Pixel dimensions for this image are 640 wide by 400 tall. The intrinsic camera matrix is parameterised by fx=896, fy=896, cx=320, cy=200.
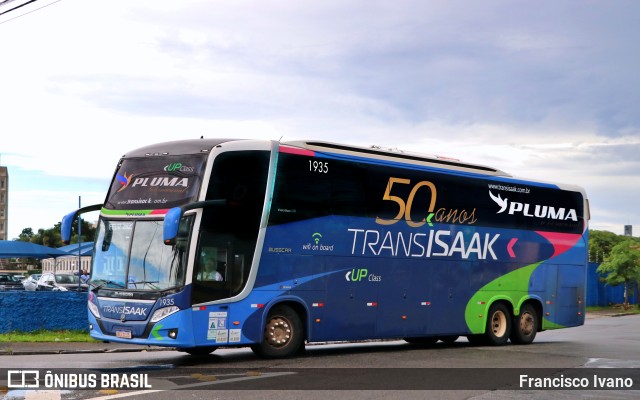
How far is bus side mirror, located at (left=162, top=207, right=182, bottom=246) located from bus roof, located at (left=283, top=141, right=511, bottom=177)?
3.59m

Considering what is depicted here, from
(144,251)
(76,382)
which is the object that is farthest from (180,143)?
(76,382)

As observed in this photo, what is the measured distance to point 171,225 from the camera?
14.5 m

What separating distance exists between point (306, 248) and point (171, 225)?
12.3ft

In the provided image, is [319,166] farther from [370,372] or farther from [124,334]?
[124,334]

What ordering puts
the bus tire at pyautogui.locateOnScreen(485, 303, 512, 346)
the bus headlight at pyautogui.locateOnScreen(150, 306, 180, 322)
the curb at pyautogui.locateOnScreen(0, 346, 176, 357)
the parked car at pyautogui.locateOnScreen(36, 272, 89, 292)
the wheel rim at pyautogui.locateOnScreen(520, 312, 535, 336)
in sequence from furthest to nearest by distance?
the parked car at pyautogui.locateOnScreen(36, 272, 89, 292) < the wheel rim at pyautogui.locateOnScreen(520, 312, 535, 336) < the bus tire at pyautogui.locateOnScreen(485, 303, 512, 346) < the curb at pyautogui.locateOnScreen(0, 346, 176, 357) < the bus headlight at pyautogui.locateOnScreen(150, 306, 180, 322)

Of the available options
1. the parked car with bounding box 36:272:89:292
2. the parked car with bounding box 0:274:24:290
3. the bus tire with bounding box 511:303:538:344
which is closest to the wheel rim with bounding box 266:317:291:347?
the bus tire with bounding box 511:303:538:344

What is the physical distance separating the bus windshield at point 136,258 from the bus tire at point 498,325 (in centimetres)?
910

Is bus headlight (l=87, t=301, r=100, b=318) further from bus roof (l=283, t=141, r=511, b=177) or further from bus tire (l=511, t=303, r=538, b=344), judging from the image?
bus tire (l=511, t=303, r=538, b=344)

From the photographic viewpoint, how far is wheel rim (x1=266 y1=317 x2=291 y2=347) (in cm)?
1708

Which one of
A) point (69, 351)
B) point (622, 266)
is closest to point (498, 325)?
point (69, 351)

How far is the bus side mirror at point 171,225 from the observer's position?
14.4m

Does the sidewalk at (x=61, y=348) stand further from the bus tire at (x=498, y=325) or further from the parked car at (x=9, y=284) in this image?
the parked car at (x=9, y=284)

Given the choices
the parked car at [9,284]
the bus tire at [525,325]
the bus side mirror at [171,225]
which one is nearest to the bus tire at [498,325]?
the bus tire at [525,325]

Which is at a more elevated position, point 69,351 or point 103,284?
point 103,284
